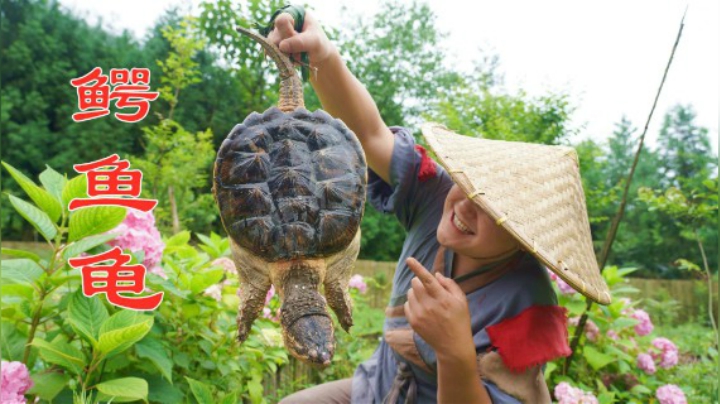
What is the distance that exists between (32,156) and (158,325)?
494cm

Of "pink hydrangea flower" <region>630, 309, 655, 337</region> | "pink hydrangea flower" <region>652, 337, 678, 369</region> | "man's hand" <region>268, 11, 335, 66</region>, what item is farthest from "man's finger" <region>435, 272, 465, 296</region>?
"pink hydrangea flower" <region>652, 337, 678, 369</region>

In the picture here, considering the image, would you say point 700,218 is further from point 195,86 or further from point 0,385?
point 195,86

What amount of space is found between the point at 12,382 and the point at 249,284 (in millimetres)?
708

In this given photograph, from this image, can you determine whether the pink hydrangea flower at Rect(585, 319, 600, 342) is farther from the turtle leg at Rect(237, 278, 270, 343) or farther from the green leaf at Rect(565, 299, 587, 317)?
the turtle leg at Rect(237, 278, 270, 343)

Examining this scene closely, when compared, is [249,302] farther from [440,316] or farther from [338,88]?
[338,88]

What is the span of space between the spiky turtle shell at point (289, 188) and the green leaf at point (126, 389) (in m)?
0.59

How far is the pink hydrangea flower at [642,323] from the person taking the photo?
2049mm

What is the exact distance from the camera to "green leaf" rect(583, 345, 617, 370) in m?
1.83

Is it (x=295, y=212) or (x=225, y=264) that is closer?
(x=295, y=212)

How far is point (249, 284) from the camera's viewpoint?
0.63 metres

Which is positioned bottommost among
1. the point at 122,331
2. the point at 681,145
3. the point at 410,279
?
the point at 122,331

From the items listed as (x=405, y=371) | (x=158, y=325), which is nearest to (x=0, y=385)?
(x=158, y=325)

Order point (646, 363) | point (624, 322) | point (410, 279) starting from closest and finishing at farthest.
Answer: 1. point (410, 279)
2. point (624, 322)
3. point (646, 363)

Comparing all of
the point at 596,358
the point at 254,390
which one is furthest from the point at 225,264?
the point at 596,358
